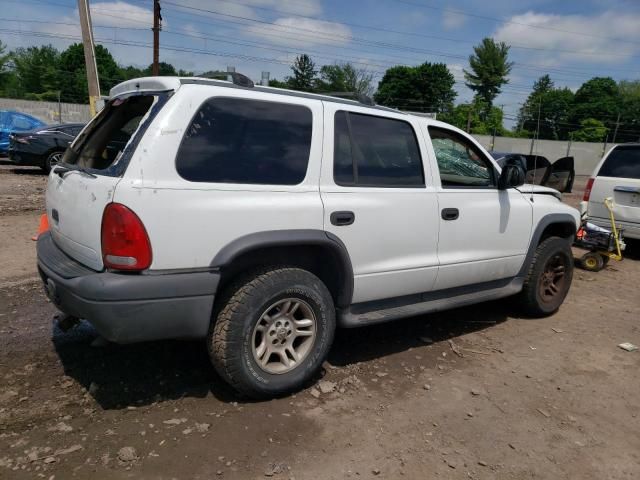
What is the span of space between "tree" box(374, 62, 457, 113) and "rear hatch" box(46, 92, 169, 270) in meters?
87.9

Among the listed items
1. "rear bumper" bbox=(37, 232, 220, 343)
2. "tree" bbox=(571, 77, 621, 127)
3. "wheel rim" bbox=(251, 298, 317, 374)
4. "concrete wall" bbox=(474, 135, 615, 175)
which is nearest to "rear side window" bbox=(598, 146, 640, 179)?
"wheel rim" bbox=(251, 298, 317, 374)

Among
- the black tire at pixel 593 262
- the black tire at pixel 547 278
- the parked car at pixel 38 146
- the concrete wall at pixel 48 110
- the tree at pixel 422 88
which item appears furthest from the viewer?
the tree at pixel 422 88

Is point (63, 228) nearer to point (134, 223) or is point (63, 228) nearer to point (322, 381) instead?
point (134, 223)

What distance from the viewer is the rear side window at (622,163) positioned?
25.6 feet

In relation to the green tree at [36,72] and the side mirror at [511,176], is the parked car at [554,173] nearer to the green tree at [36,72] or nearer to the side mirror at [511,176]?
the side mirror at [511,176]

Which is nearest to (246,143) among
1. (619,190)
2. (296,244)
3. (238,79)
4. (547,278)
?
(238,79)

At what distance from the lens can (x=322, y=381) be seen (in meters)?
3.53

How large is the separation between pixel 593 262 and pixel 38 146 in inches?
511

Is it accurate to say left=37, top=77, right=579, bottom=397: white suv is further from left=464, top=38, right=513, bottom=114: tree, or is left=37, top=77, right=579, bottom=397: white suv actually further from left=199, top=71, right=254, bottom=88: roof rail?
left=464, top=38, right=513, bottom=114: tree

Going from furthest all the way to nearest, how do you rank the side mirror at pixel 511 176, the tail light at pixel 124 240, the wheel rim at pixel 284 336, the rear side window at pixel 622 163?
the rear side window at pixel 622 163 < the side mirror at pixel 511 176 < the wheel rim at pixel 284 336 < the tail light at pixel 124 240

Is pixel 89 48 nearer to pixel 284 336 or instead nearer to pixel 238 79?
pixel 238 79

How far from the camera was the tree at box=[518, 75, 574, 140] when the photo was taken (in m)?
79.5

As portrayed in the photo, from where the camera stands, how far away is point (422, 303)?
13.0 ft

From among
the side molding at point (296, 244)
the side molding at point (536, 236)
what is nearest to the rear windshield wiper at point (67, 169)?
the side molding at point (296, 244)
